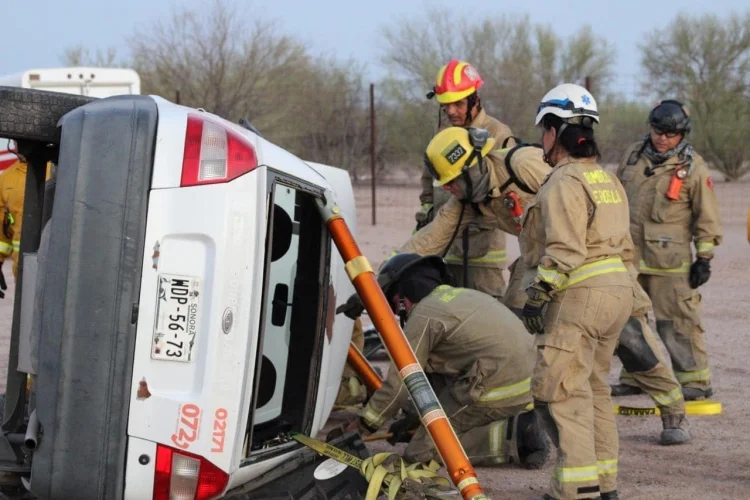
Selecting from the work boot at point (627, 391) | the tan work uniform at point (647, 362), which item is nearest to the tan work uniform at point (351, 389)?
the tan work uniform at point (647, 362)

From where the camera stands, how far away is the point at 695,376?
7.31 meters

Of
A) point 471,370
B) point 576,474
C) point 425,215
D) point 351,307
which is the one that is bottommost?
point 576,474

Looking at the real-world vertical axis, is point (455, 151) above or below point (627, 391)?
above

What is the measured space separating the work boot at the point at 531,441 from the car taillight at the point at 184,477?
226cm

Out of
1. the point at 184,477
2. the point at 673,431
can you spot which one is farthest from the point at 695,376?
the point at 184,477

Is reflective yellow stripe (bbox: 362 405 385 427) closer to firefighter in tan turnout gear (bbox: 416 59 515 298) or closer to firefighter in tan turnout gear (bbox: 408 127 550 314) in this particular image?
firefighter in tan turnout gear (bbox: 408 127 550 314)

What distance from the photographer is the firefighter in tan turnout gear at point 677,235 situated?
7332 mm

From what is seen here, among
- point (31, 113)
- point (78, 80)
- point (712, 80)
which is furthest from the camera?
point (712, 80)

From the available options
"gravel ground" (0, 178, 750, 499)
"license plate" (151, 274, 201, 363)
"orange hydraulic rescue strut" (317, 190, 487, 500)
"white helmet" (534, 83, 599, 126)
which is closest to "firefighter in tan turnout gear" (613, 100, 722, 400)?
"gravel ground" (0, 178, 750, 499)

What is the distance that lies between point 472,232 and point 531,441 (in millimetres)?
1829

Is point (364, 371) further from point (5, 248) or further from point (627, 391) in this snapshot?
point (5, 248)

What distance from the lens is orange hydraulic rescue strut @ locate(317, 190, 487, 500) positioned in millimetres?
4184

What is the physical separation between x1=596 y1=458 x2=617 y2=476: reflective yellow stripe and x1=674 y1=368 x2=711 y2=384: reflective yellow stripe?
2.31 meters

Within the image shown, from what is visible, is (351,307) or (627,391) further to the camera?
(627,391)
